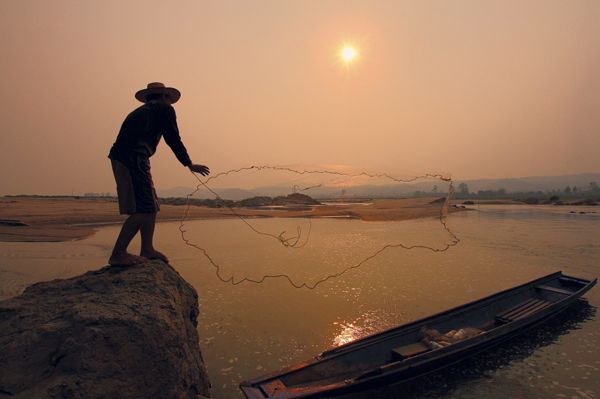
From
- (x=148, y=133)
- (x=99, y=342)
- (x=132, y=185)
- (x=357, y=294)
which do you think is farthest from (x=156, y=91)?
(x=357, y=294)

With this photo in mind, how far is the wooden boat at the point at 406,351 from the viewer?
13.4 feet

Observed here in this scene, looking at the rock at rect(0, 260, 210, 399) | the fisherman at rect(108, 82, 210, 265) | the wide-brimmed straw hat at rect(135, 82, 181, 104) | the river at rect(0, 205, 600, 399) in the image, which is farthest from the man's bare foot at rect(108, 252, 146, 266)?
the wide-brimmed straw hat at rect(135, 82, 181, 104)

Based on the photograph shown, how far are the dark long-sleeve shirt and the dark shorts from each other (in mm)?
109

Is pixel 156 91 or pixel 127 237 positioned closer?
pixel 127 237

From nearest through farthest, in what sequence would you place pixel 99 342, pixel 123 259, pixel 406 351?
pixel 99 342 < pixel 123 259 < pixel 406 351

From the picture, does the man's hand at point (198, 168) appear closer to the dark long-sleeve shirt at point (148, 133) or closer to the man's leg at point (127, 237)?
the dark long-sleeve shirt at point (148, 133)

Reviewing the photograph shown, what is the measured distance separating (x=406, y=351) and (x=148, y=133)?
5.31 metres

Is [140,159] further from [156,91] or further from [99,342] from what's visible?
[99,342]

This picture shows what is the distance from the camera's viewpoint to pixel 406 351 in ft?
17.7

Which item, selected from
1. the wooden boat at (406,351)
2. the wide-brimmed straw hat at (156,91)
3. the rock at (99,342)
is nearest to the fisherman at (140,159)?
the wide-brimmed straw hat at (156,91)

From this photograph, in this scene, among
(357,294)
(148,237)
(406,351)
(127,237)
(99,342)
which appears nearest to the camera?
(99,342)

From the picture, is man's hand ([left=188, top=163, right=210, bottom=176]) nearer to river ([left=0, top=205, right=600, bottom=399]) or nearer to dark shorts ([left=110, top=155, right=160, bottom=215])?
dark shorts ([left=110, top=155, right=160, bottom=215])

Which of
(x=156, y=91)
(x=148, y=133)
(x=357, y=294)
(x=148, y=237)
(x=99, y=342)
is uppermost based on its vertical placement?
(x=156, y=91)

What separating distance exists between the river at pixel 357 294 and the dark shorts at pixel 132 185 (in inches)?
113
